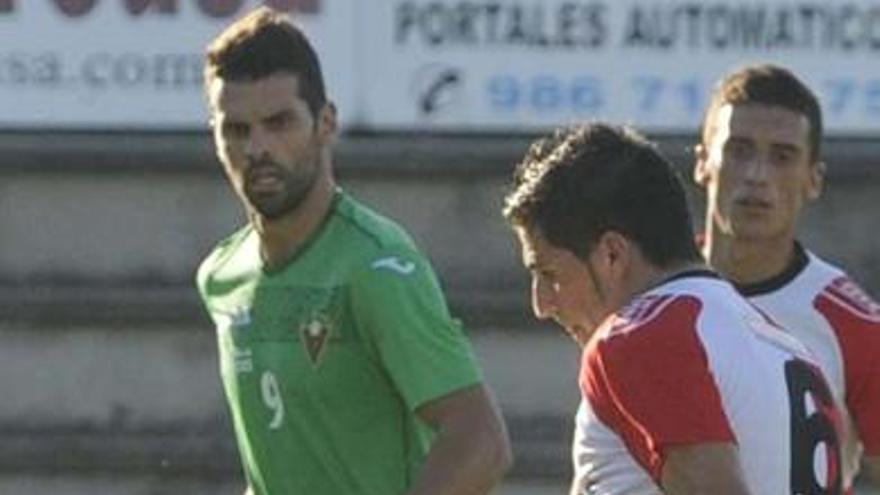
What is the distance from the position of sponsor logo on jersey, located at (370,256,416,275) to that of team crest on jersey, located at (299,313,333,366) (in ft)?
0.43

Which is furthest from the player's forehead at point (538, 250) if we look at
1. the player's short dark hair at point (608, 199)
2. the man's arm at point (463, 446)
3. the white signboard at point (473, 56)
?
the white signboard at point (473, 56)

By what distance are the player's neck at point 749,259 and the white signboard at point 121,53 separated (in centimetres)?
408

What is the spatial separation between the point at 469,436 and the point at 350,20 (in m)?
4.50

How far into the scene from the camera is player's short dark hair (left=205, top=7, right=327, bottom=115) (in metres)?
6.59

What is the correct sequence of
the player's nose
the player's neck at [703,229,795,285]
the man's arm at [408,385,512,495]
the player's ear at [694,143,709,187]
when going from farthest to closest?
the player's ear at [694,143,709,187] < the player's neck at [703,229,795,285] < the man's arm at [408,385,512,495] < the player's nose

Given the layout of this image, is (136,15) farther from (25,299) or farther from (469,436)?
(469,436)

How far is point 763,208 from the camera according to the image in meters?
6.78

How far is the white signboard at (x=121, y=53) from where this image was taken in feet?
35.2

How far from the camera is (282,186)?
654 cm

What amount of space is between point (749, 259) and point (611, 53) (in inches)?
157

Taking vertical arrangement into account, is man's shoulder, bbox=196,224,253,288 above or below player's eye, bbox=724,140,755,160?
below

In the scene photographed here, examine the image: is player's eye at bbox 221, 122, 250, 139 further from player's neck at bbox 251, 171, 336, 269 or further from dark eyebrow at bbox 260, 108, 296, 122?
player's neck at bbox 251, 171, 336, 269

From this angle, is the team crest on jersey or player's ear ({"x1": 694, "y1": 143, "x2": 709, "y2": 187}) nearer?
the team crest on jersey

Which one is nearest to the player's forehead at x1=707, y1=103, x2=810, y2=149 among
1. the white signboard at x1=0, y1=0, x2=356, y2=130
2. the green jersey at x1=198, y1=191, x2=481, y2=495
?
the green jersey at x1=198, y1=191, x2=481, y2=495
